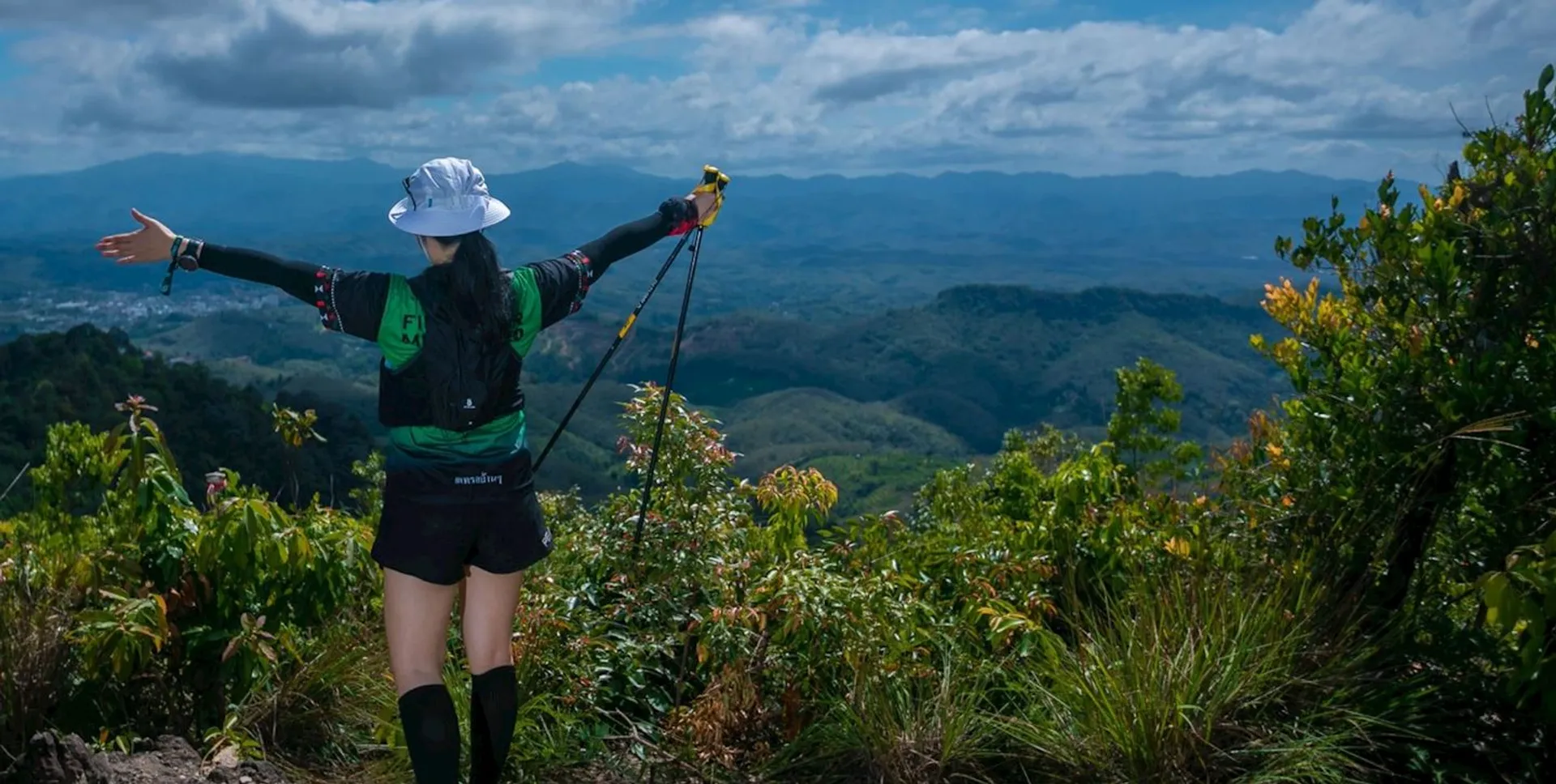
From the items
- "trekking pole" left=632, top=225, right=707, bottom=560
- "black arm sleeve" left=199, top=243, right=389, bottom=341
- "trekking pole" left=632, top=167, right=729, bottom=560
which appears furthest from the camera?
"trekking pole" left=632, top=225, right=707, bottom=560

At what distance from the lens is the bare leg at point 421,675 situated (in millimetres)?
3205

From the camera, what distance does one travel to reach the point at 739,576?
165 inches

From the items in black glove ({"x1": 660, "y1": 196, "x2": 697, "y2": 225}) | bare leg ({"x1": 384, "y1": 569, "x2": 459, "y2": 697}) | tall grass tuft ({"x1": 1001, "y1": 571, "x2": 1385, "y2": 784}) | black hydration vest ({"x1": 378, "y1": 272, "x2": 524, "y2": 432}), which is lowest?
tall grass tuft ({"x1": 1001, "y1": 571, "x2": 1385, "y2": 784})

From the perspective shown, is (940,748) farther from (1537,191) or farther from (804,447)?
(804,447)

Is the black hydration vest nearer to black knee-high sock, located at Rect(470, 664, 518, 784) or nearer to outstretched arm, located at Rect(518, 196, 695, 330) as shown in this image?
outstretched arm, located at Rect(518, 196, 695, 330)

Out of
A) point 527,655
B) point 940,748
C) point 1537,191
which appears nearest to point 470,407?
point 527,655

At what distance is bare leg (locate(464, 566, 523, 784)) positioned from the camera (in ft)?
10.9

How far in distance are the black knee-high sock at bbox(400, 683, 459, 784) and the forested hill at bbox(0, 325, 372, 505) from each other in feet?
60.3

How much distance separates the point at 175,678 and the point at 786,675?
210 centimetres

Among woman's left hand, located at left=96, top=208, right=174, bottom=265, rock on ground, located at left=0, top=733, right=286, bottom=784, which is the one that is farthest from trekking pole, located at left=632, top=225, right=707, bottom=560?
woman's left hand, located at left=96, top=208, right=174, bottom=265

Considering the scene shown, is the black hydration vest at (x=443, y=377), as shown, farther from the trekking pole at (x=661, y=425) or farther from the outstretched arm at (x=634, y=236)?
the trekking pole at (x=661, y=425)

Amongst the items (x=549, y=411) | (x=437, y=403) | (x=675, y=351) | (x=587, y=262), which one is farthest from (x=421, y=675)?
(x=549, y=411)

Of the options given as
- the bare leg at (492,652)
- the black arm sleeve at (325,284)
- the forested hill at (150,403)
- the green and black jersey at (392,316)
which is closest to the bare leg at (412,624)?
the bare leg at (492,652)

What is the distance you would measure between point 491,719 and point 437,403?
96 cm
